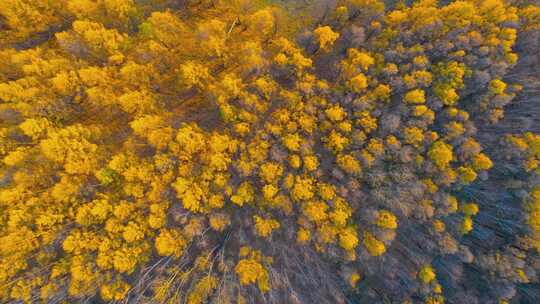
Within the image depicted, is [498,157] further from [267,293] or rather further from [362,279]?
[267,293]

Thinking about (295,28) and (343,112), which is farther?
(295,28)

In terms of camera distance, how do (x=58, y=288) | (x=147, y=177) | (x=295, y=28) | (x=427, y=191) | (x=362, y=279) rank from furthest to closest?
1. (x=295, y=28)
2. (x=362, y=279)
3. (x=427, y=191)
4. (x=147, y=177)
5. (x=58, y=288)

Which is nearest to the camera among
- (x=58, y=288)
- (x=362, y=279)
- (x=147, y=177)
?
(x=58, y=288)

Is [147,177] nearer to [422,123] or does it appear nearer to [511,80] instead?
[422,123]

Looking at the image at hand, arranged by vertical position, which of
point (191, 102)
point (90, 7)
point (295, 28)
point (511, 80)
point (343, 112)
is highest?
point (511, 80)

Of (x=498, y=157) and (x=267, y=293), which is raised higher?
(x=498, y=157)

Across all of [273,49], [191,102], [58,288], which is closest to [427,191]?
[273,49]

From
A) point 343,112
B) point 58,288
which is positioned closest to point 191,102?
point 343,112
